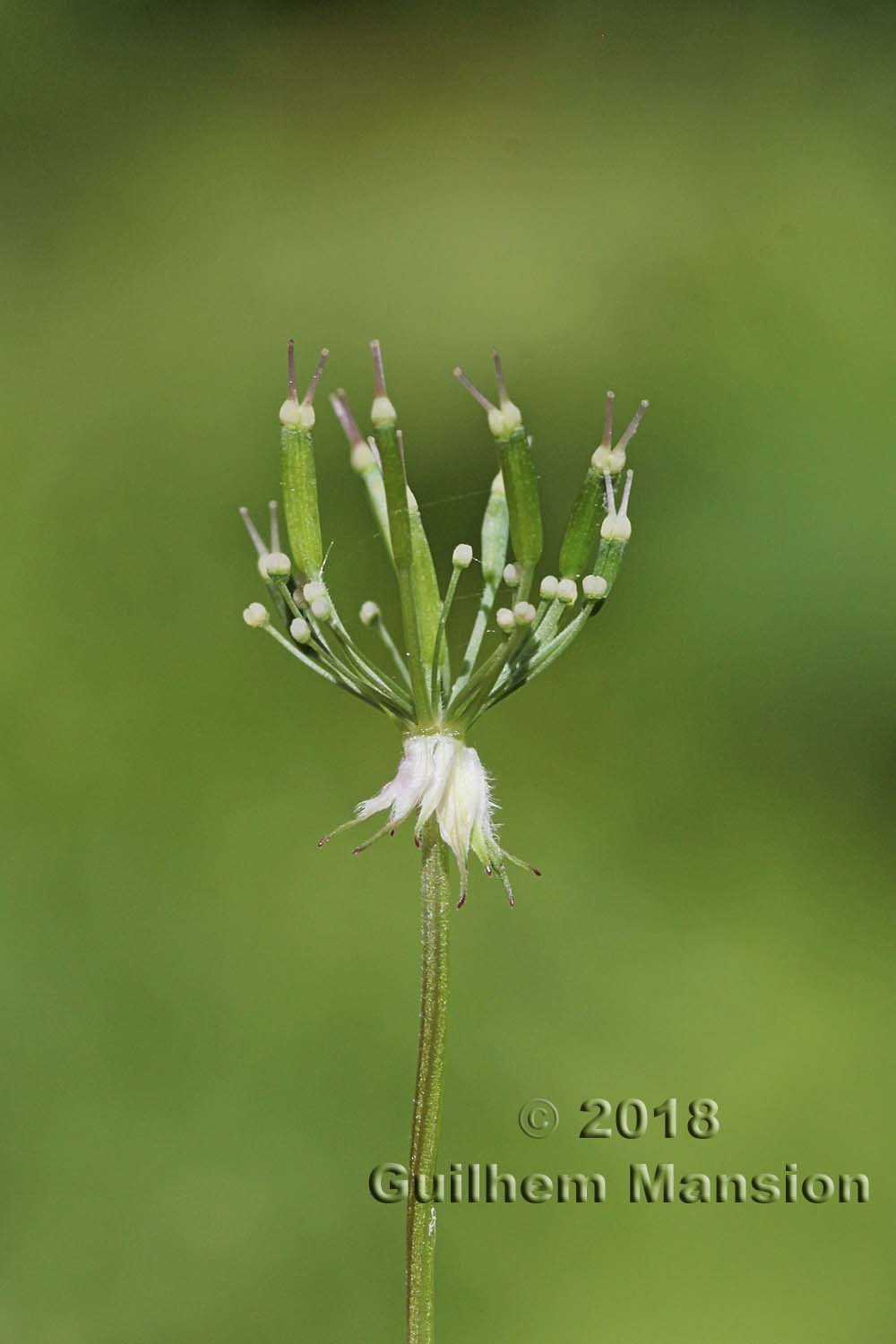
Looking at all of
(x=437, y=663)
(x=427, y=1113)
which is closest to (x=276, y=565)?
(x=437, y=663)

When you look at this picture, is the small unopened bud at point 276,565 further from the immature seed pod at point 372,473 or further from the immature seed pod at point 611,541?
the immature seed pod at point 611,541

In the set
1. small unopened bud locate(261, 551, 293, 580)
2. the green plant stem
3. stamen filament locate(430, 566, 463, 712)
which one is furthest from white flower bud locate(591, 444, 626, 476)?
the green plant stem

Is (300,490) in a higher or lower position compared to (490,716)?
lower

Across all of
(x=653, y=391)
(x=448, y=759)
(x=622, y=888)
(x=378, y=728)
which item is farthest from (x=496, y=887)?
(x=448, y=759)

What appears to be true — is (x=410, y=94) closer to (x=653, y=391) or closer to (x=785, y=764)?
(x=653, y=391)

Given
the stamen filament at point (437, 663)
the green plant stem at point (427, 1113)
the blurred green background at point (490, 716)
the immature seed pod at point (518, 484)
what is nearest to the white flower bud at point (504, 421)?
the immature seed pod at point (518, 484)

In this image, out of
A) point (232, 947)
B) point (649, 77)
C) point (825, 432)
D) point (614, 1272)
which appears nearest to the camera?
point (614, 1272)

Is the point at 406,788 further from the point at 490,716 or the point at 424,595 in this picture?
the point at 490,716
